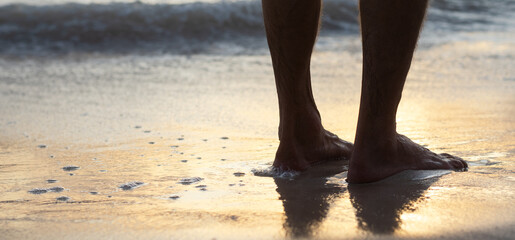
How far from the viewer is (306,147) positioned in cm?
184

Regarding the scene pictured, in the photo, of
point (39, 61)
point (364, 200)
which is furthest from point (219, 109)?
point (39, 61)

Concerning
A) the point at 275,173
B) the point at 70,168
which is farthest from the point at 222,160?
the point at 70,168

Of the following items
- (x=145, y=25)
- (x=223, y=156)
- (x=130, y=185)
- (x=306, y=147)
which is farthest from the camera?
(x=145, y=25)

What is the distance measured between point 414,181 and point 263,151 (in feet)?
2.02

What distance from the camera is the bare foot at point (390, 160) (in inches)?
62.2

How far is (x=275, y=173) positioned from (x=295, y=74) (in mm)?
305

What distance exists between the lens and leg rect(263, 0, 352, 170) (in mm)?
1793

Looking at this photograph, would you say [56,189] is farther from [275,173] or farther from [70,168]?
[275,173]

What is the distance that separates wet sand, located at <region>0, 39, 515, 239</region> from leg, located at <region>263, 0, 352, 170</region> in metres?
0.09

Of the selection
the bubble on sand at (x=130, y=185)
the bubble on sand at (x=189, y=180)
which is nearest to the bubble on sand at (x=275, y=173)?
the bubble on sand at (x=189, y=180)

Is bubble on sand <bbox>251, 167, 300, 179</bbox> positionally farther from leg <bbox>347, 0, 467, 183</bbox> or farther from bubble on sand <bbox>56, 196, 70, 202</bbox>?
bubble on sand <bbox>56, 196, 70, 202</bbox>

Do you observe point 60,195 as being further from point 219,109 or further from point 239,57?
point 239,57

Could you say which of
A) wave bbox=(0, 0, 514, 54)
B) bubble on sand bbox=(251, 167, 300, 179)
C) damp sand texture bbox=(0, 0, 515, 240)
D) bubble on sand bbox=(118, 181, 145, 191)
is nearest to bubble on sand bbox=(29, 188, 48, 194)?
damp sand texture bbox=(0, 0, 515, 240)

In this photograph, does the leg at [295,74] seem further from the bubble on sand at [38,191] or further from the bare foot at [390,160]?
the bubble on sand at [38,191]
